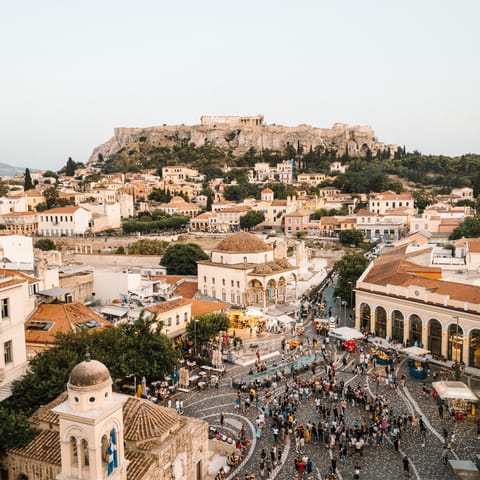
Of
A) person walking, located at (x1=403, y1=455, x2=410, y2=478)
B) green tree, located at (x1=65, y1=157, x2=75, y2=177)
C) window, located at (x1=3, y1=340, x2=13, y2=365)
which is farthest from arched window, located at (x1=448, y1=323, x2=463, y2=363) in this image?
green tree, located at (x1=65, y1=157, x2=75, y2=177)

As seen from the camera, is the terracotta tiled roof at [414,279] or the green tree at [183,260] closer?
the terracotta tiled roof at [414,279]

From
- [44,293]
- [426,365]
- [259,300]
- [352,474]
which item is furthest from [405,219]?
[352,474]

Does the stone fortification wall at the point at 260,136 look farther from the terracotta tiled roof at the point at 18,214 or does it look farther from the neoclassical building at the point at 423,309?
the neoclassical building at the point at 423,309

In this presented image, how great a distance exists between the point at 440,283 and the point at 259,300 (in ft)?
44.6

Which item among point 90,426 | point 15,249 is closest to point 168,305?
point 15,249

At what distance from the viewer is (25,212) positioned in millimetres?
85062

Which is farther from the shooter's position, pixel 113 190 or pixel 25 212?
pixel 113 190

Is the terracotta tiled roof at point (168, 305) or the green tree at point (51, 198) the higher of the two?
the green tree at point (51, 198)

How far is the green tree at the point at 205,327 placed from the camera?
91.1ft

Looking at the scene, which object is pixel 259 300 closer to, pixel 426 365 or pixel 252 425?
pixel 426 365

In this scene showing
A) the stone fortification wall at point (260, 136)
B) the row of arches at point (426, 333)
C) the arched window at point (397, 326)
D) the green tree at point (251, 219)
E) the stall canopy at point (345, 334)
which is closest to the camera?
the row of arches at point (426, 333)

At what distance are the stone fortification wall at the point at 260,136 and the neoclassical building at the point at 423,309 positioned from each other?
115961 millimetres

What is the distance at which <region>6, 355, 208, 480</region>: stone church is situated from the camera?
1100cm

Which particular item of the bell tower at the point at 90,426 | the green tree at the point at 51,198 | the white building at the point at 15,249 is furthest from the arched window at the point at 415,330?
the green tree at the point at 51,198
